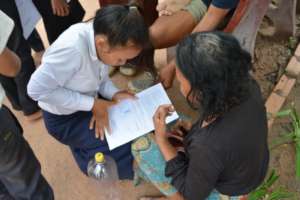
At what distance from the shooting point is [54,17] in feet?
6.37

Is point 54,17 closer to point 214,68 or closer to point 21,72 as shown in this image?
point 21,72

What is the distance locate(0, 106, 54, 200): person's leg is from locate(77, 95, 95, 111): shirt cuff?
0.26m

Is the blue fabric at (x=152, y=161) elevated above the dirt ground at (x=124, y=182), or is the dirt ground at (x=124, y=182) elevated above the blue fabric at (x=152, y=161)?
the blue fabric at (x=152, y=161)

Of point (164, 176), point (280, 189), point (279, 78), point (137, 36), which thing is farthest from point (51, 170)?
point (279, 78)

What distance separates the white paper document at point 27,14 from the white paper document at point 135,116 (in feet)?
1.97

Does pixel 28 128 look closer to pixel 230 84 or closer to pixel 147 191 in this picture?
pixel 147 191

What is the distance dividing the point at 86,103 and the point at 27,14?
0.60 metres

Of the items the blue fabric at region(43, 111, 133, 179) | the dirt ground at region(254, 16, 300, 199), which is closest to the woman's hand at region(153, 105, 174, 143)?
the blue fabric at region(43, 111, 133, 179)

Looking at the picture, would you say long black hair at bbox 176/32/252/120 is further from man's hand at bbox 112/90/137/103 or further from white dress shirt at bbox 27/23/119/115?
man's hand at bbox 112/90/137/103

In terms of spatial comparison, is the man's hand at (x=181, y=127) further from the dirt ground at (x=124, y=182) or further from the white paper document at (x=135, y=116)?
the dirt ground at (x=124, y=182)

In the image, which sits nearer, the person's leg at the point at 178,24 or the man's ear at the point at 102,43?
the man's ear at the point at 102,43

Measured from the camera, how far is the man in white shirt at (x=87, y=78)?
3.72ft

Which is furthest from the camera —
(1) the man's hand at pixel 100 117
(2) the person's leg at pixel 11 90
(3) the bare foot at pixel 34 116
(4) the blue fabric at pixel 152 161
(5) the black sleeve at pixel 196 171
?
(3) the bare foot at pixel 34 116

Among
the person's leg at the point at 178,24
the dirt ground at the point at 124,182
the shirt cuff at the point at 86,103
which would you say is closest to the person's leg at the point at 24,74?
the dirt ground at the point at 124,182
